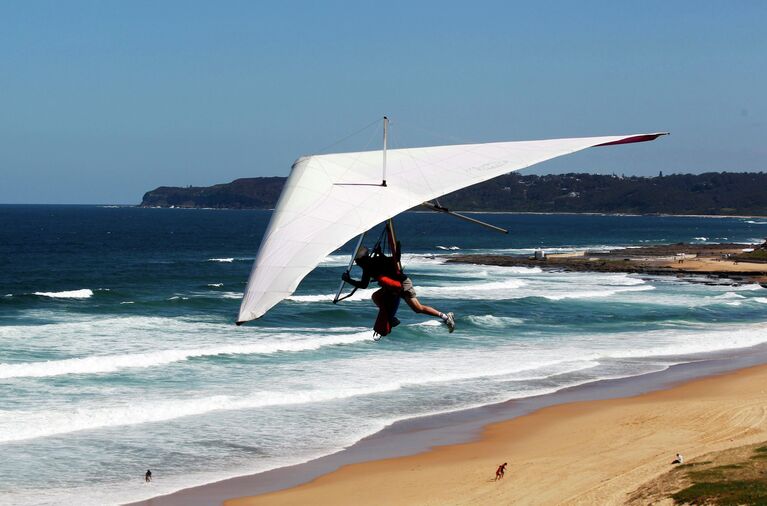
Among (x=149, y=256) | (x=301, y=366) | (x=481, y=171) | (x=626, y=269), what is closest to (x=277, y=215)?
(x=481, y=171)

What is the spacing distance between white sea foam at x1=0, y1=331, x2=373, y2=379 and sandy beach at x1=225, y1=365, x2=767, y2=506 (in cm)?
978

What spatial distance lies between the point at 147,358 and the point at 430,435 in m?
10.0

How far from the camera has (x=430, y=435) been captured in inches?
763

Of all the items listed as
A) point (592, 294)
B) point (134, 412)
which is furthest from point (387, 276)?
point (592, 294)

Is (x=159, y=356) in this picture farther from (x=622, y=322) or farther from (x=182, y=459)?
(x=622, y=322)

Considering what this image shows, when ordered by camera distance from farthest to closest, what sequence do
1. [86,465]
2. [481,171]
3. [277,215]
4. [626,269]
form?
[626,269] → [86,465] → [481,171] → [277,215]

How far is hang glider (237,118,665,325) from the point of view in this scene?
9250mm

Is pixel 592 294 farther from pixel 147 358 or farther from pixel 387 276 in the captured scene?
pixel 387 276

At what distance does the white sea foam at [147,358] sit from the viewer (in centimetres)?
2475

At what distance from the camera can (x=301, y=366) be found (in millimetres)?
26375

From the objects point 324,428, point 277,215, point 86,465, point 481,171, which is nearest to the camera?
point 277,215

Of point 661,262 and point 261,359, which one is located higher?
point 661,262

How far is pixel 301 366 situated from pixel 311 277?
2878cm

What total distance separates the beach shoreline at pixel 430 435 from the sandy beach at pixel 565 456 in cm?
9
